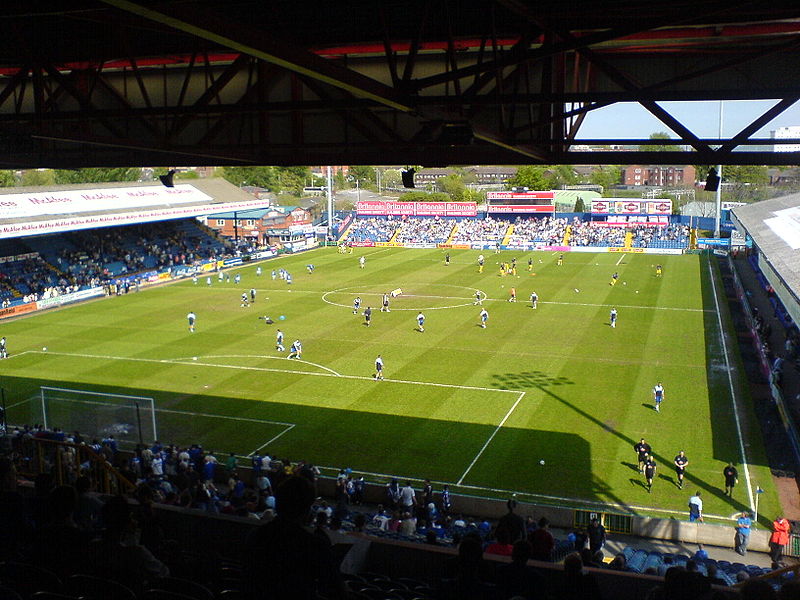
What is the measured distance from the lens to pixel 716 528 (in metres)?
17.7

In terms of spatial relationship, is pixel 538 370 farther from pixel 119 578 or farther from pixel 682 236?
pixel 682 236

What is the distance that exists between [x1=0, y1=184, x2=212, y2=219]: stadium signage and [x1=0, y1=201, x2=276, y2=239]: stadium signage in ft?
5.36

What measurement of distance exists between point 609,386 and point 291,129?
1946cm

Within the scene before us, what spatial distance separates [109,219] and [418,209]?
141 feet

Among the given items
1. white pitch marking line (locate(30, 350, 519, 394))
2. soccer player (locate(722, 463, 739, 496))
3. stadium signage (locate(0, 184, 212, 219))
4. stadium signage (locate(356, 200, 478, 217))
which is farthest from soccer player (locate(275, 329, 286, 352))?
stadium signage (locate(356, 200, 478, 217))

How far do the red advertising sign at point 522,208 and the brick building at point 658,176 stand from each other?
76350mm

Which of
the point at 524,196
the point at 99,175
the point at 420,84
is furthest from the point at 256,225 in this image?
the point at 420,84

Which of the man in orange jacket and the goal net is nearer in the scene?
the man in orange jacket

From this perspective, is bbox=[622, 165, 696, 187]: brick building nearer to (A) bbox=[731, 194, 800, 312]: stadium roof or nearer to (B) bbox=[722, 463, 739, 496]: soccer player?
(A) bbox=[731, 194, 800, 312]: stadium roof

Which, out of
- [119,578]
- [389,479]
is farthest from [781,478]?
[119,578]

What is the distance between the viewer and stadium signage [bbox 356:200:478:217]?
89.8m

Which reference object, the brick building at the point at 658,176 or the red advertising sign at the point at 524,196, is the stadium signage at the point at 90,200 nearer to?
the red advertising sign at the point at 524,196

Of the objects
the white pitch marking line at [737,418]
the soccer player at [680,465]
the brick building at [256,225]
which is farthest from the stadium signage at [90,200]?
the soccer player at [680,465]

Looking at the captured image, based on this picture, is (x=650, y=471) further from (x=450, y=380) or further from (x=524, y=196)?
(x=524, y=196)
